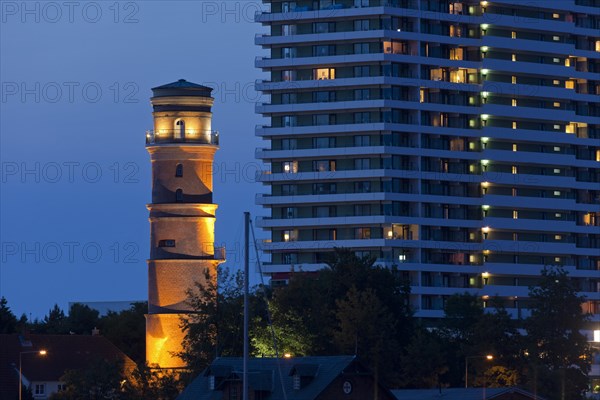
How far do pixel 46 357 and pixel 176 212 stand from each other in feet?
68.2

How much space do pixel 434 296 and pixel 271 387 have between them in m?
74.6

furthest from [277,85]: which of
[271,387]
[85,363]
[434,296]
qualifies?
[271,387]

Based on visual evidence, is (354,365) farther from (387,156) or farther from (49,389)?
(387,156)

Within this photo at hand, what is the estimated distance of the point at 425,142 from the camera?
18875 cm

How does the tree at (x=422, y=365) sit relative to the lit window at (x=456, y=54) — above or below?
below

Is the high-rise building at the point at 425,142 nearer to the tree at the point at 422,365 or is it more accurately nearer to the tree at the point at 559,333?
the tree at the point at 422,365

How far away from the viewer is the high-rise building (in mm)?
185250

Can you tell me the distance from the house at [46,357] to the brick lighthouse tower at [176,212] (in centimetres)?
730

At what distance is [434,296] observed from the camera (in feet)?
611

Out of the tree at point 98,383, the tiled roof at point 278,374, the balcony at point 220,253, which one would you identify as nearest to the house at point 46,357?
the balcony at point 220,253

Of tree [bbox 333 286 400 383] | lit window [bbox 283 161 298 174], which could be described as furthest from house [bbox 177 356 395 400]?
lit window [bbox 283 161 298 174]

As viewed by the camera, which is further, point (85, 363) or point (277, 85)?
point (277, 85)

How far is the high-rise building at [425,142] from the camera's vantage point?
608ft

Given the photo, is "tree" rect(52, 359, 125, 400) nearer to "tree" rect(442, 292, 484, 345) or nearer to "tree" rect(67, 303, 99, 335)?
"tree" rect(442, 292, 484, 345)
